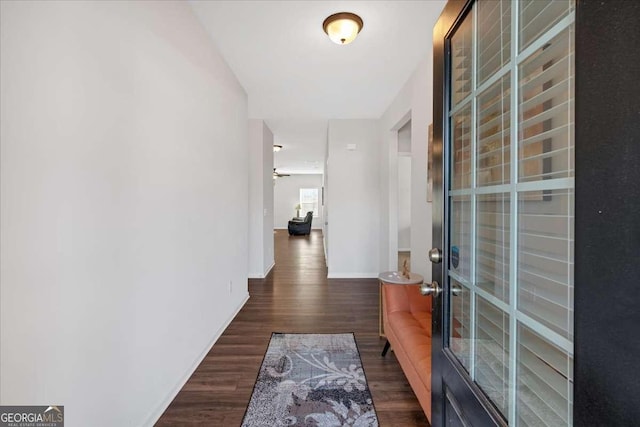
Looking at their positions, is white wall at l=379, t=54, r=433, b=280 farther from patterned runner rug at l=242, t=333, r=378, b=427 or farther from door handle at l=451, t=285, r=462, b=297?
door handle at l=451, t=285, r=462, b=297

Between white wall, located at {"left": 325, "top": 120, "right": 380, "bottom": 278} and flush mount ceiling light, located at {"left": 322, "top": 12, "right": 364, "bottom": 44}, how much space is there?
2451 mm

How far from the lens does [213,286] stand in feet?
8.03

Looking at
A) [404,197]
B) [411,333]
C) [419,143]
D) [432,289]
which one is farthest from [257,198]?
[404,197]

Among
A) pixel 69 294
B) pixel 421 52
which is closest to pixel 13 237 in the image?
pixel 69 294

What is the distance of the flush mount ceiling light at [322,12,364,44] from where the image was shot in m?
1.97

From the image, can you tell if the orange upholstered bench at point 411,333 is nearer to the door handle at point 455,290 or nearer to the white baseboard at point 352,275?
the door handle at point 455,290

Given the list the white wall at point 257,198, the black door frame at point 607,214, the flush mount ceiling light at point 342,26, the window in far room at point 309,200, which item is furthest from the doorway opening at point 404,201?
the window in far room at point 309,200

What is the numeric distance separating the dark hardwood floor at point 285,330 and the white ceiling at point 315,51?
2610 millimetres

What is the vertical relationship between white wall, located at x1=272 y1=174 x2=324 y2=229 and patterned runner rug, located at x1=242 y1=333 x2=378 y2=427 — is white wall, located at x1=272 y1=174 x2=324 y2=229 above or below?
above

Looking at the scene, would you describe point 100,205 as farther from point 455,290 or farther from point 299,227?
point 299,227

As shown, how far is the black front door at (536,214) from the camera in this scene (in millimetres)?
437

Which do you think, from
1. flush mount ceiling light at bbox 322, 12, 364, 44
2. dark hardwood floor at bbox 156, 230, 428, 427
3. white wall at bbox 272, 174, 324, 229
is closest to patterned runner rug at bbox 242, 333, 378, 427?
dark hardwood floor at bbox 156, 230, 428, 427

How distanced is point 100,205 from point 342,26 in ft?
6.27

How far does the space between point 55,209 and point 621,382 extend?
5.02 feet
